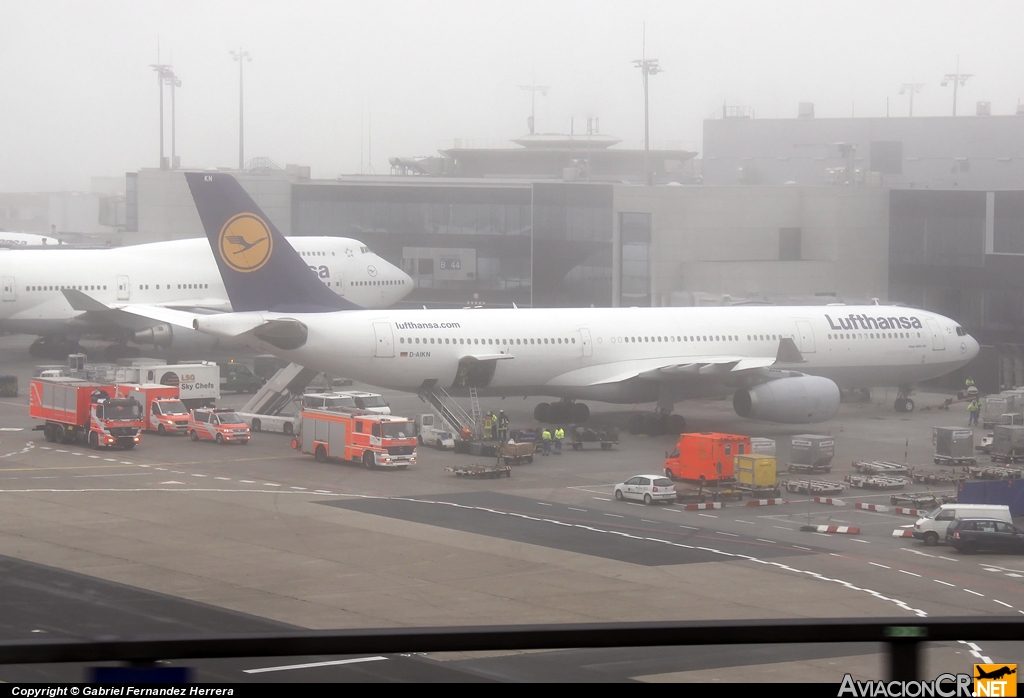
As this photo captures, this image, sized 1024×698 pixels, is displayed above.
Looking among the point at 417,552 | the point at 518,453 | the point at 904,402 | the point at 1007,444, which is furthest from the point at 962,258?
the point at 417,552

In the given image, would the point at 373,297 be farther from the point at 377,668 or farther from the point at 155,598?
the point at 377,668

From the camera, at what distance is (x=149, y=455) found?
42.3 m

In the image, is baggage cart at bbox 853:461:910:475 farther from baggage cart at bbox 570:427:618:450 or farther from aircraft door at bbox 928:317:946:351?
aircraft door at bbox 928:317:946:351

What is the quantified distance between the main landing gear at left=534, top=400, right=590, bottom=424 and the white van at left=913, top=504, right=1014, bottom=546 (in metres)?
19.6

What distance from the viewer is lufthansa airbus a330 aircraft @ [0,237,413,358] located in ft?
209

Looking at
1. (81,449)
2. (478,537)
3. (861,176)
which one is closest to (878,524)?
(478,537)

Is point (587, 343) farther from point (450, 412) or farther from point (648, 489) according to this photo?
point (648, 489)

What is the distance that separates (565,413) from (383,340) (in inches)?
372

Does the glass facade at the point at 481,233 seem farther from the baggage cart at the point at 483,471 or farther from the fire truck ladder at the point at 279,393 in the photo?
the baggage cart at the point at 483,471

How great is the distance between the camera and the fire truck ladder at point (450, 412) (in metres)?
44.4

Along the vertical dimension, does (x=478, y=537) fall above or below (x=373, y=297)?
below

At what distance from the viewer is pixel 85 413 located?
44344mm

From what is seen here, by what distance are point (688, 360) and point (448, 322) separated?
10.1 m

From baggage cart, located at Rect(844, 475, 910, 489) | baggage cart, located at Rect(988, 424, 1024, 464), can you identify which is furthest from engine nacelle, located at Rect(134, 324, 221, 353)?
baggage cart, located at Rect(988, 424, 1024, 464)
